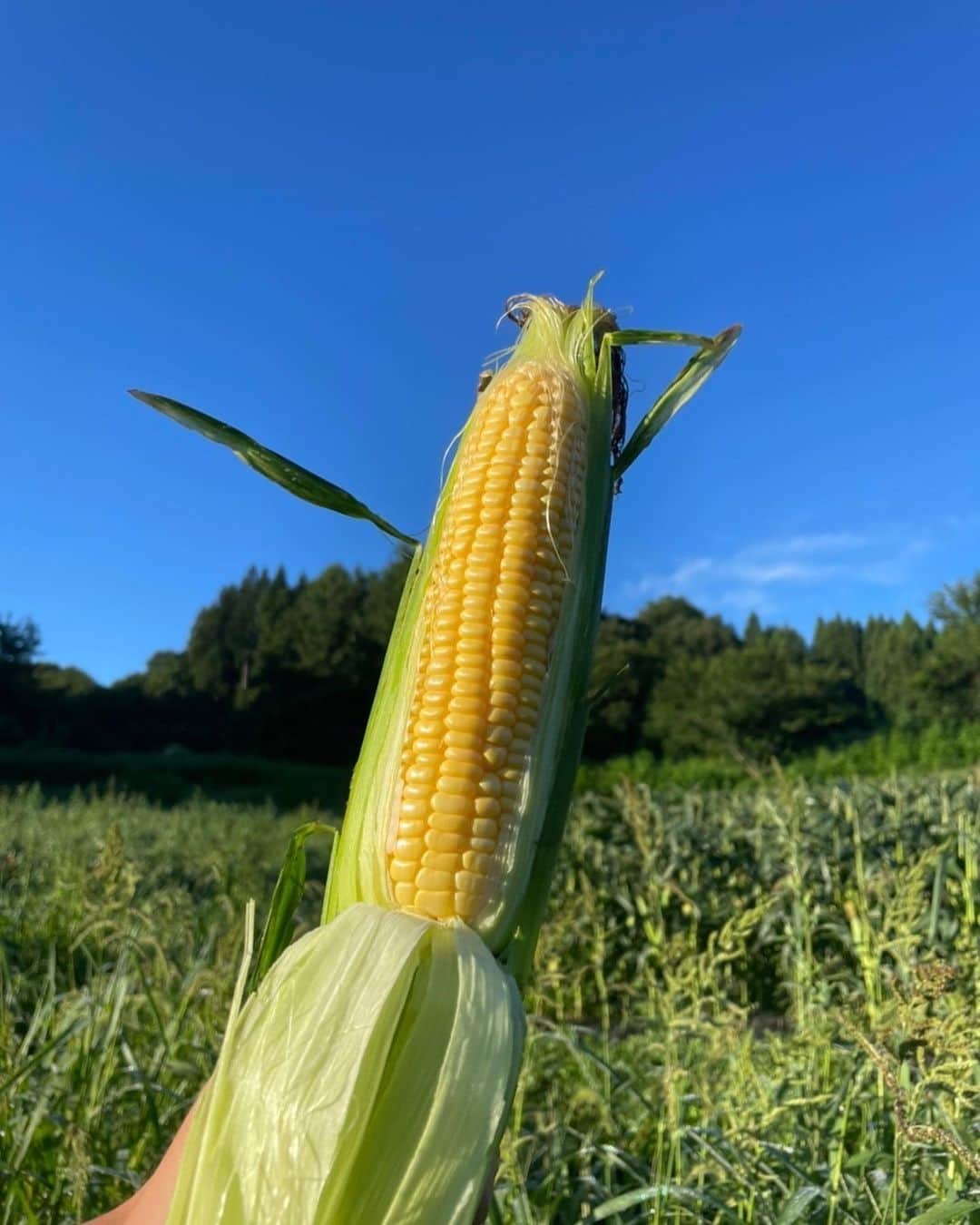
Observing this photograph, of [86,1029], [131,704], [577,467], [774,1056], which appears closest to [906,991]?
[774,1056]

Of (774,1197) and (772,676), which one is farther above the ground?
(772,676)

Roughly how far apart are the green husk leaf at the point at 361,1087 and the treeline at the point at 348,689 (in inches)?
1711

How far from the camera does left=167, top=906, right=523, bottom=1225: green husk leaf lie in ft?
3.78

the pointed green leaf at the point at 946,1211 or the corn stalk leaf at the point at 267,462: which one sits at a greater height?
the corn stalk leaf at the point at 267,462

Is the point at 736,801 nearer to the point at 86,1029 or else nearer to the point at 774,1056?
the point at 774,1056

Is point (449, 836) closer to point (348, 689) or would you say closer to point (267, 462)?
point (267, 462)

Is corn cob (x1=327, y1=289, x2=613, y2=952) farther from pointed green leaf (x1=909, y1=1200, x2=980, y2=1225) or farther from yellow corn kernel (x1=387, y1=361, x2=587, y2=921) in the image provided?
pointed green leaf (x1=909, y1=1200, x2=980, y2=1225)

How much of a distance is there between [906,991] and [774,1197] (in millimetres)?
598

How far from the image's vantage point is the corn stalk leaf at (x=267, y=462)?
181cm

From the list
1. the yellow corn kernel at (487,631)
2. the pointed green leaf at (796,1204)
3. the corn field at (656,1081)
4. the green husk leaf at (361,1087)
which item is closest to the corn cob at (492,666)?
the yellow corn kernel at (487,631)

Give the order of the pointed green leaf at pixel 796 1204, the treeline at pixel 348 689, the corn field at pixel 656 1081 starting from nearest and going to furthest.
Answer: the pointed green leaf at pixel 796 1204, the corn field at pixel 656 1081, the treeline at pixel 348 689

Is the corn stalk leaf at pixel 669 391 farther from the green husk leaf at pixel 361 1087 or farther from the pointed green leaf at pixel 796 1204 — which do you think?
the pointed green leaf at pixel 796 1204

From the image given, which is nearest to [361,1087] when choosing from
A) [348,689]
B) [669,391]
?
[669,391]

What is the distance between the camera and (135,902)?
12.7ft
